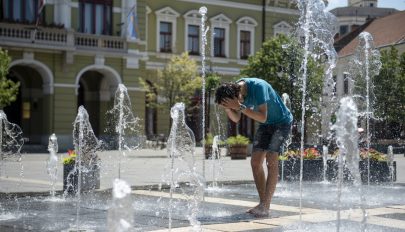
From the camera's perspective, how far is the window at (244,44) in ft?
135

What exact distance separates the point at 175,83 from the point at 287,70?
250 inches

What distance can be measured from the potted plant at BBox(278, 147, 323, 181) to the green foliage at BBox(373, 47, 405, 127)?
21.0 metres

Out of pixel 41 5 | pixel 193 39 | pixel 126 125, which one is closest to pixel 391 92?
pixel 193 39

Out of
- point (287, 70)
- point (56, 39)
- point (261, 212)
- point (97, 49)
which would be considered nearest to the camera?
point (261, 212)

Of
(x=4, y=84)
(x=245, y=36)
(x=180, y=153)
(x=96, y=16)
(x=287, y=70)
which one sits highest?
(x=245, y=36)

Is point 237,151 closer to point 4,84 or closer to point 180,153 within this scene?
point 4,84

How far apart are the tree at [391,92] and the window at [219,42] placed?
375 inches

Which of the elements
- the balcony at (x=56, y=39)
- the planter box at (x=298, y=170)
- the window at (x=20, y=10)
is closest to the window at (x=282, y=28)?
the balcony at (x=56, y=39)

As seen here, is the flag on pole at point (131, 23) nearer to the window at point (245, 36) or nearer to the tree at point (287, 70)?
the tree at point (287, 70)

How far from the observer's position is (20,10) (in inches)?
1177

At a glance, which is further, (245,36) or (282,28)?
(282,28)

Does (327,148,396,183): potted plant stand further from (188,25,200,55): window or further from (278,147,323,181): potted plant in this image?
(188,25,200,55): window

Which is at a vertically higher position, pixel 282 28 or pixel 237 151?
pixel 282 28

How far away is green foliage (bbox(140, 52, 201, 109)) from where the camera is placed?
34.2m
